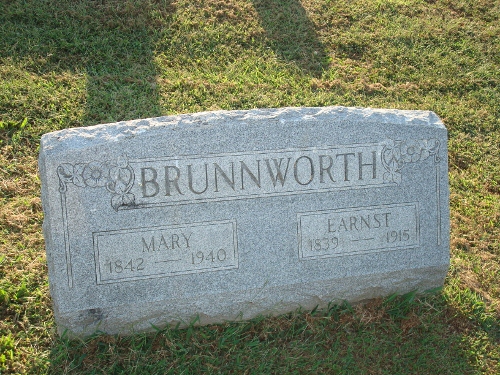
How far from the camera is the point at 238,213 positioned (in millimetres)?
2824

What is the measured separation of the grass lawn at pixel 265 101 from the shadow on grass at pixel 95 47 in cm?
2

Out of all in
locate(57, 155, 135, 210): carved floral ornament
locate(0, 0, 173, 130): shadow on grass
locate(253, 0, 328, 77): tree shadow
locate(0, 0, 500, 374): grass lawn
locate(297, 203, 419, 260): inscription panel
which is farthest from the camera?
locate(253, 0, 328, 77): tree shadow

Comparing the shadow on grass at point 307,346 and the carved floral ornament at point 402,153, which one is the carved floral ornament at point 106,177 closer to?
the shadow on grass at point 307,346

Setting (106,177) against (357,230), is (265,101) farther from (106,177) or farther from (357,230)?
(106,177)

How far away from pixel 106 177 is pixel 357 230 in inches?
57.9

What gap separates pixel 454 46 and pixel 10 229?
4.82 meters

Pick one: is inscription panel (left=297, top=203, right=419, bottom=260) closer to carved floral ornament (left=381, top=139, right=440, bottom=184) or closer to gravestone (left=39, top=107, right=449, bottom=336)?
gravestone (left=39, top=107, right=449, bottom=336)

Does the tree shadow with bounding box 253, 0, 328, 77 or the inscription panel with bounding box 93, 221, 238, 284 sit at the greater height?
the tree shadow with bounding box 253, 0, 328, 77

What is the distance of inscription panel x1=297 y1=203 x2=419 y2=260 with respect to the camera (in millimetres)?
2922

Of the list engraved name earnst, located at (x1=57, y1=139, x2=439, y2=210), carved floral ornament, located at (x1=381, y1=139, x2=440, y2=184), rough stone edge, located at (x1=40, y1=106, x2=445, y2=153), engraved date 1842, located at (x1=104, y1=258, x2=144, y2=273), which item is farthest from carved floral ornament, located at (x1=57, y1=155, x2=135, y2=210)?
carved floral ornament, located at (x1=381, y1=139, x2=440, y2=184)

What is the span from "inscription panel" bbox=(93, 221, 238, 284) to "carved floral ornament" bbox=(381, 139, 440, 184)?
3.23 ft

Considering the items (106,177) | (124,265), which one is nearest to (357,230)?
(124,265)

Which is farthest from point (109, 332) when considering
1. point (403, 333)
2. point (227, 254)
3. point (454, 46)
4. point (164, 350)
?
point (454, 46)

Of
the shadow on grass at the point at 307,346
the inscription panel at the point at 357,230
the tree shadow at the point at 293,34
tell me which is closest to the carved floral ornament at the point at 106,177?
the shadow on grass at the point at 307,346
